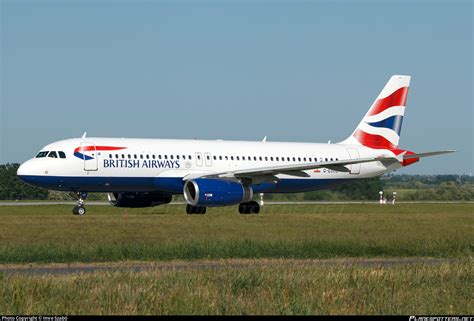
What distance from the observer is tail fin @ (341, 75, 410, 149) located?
2168 inches

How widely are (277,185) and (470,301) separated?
33.6 metres

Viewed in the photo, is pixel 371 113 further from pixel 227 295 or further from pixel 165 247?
pixel 227 295

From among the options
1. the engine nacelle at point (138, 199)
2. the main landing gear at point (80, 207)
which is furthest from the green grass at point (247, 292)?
the engine nacelle at point (138, 199)

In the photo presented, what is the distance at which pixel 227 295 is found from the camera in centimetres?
1672

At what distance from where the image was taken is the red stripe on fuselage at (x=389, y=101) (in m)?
55.4

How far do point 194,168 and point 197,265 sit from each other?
24.1m

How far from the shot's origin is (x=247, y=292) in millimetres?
17297

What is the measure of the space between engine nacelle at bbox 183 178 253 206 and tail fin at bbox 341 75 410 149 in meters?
12.0

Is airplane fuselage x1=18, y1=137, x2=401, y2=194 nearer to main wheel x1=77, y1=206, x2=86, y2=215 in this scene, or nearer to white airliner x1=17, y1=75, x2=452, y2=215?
white airliner x1=17, y1=75, x2=452, y2=215

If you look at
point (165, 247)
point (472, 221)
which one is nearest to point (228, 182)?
point (472, 221)

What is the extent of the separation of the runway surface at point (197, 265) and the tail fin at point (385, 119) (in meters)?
29.8

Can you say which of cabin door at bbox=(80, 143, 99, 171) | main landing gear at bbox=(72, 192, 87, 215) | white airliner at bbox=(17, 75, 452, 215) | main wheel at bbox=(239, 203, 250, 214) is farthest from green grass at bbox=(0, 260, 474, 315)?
main wheel at bbox=(239, 203, 250, 214)

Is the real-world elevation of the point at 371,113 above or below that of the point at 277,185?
above

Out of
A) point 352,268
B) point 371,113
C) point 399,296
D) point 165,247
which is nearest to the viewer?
point 399,296
